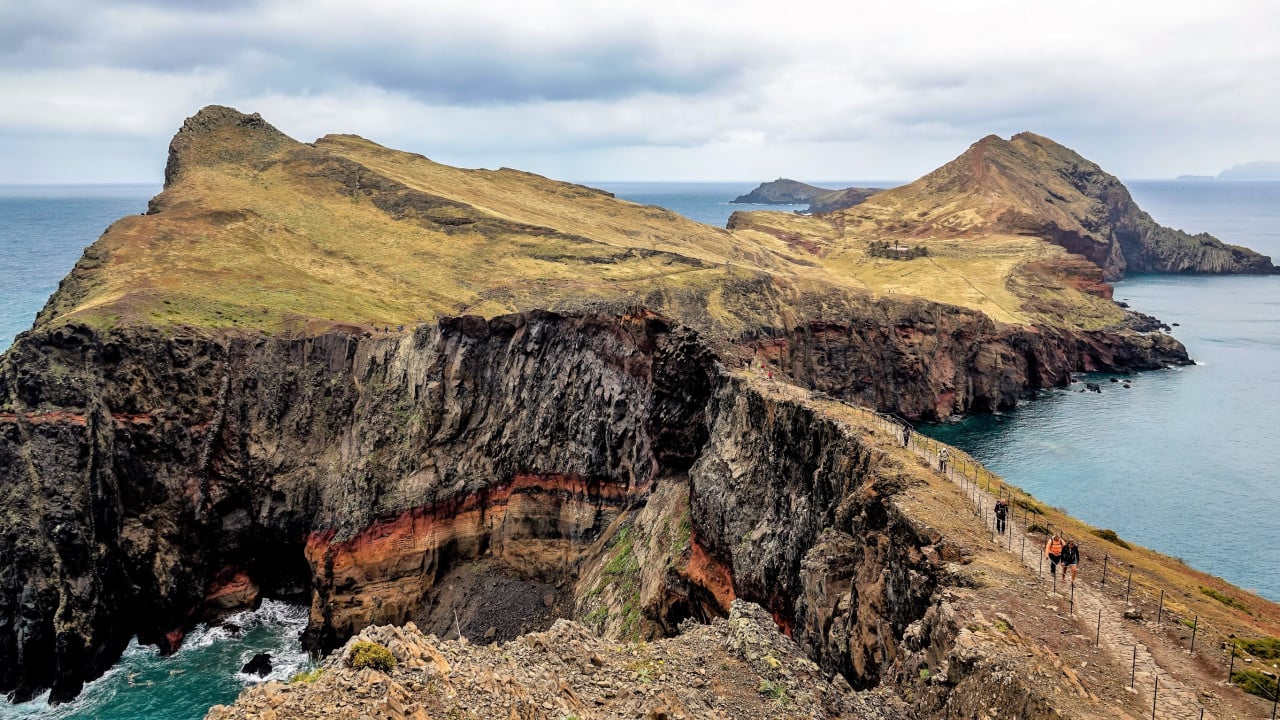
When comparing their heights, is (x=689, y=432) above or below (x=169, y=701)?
above

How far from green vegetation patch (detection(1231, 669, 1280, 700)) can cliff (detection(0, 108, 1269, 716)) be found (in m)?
6.91

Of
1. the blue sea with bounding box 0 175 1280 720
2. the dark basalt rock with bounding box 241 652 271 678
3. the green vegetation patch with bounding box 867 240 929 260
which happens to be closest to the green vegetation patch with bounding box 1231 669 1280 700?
the blue sea with bounding box 0 175 1280 720

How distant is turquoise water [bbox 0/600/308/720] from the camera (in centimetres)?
5566

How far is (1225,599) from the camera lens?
30.3m

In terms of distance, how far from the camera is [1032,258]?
171m

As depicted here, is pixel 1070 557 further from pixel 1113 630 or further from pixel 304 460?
pixel 304 460

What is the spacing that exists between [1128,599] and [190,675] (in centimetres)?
6468

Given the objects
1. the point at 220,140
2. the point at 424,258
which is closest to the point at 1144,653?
the point at 424,258

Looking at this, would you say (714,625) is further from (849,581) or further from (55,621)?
(55,621)

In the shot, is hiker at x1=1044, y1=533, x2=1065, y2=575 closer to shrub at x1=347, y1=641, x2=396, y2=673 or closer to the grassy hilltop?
shrub at x1=347, y1=641, x2=396, y2=673

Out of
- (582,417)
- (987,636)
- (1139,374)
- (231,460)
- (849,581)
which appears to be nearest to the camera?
(987,636)

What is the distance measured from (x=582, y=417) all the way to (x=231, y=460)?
34330 mm

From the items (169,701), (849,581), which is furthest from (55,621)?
(849,581)

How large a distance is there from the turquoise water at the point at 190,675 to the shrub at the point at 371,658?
40.0 m
